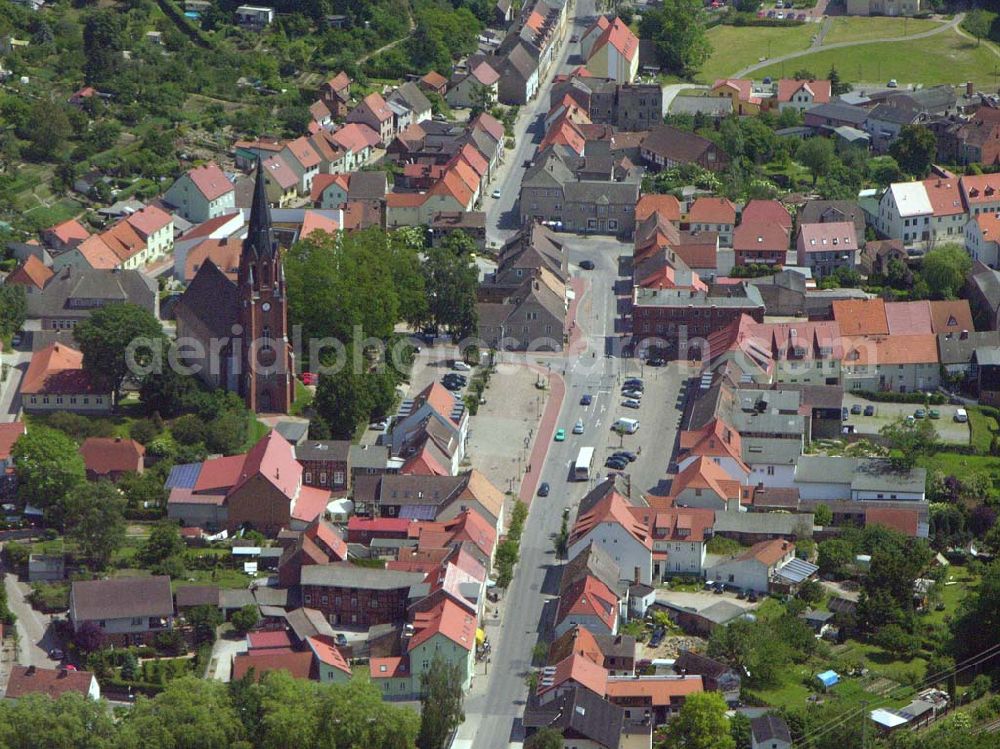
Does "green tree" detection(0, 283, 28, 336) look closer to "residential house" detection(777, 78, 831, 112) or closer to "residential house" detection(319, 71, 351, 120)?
"residential house" detection(319, 71, 351, 120)

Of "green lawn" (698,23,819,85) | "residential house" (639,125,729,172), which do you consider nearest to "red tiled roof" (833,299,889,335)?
"residential house" (639,125,729,172)

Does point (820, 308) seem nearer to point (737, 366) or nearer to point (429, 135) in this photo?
point (737, 366)

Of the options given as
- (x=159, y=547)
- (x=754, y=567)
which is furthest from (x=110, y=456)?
(x=754, y=567)

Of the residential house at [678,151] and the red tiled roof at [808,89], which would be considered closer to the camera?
the residential house at [678,151]

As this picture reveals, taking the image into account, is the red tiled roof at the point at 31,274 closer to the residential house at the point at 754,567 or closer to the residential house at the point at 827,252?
the residential house at the point at 827,252

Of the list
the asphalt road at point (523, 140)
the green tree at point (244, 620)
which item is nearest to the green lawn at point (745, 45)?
the asphalt road at point (523, 140)

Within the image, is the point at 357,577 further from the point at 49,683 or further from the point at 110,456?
the point at 110,456

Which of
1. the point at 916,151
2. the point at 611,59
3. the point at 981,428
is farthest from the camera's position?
the point at 611,59
